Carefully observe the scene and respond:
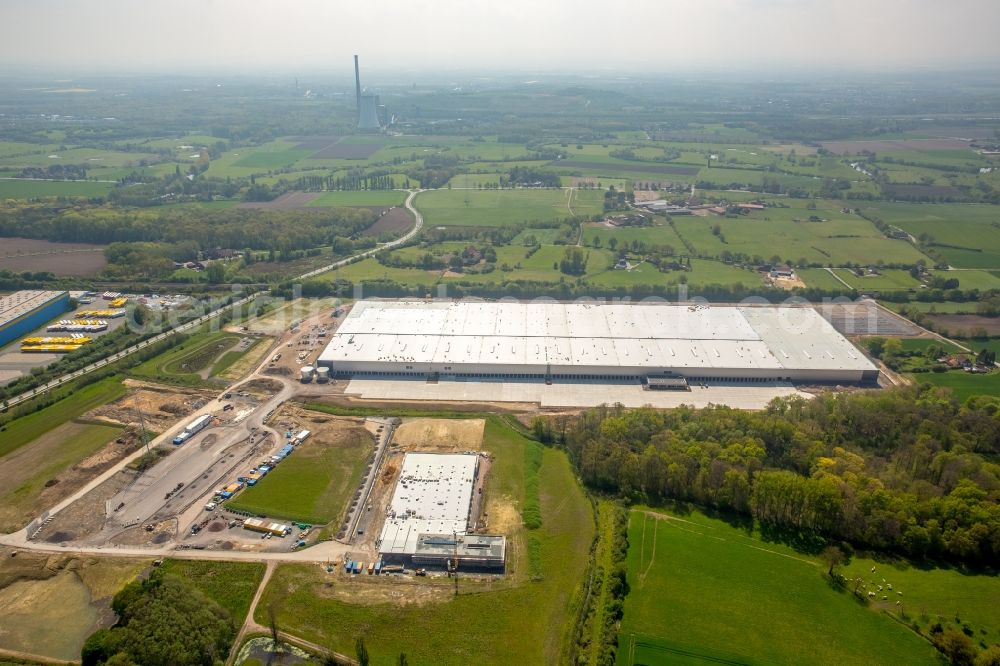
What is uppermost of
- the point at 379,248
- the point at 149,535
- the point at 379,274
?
the point at 379,248

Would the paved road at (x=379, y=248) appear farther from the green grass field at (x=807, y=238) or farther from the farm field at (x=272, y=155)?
the farm field at (x=272, y=155)

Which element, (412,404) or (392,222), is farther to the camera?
(392,222)

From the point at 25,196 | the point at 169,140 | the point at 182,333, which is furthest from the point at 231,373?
the point at 169,140

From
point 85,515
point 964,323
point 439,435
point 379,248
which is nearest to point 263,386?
point 439,435

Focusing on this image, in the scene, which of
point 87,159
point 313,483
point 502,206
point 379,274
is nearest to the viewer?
point 313,483

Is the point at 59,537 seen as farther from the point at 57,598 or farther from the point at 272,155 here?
the point at 272,155

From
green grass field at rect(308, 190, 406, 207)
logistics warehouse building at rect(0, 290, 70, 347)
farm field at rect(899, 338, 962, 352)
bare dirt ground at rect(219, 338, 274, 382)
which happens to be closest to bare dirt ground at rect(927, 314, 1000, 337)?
farm field at rect(899, 338, 962, 352)

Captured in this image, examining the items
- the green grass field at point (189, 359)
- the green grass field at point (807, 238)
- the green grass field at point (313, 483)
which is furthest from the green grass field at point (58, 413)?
the green grass field at point (807, 238)
